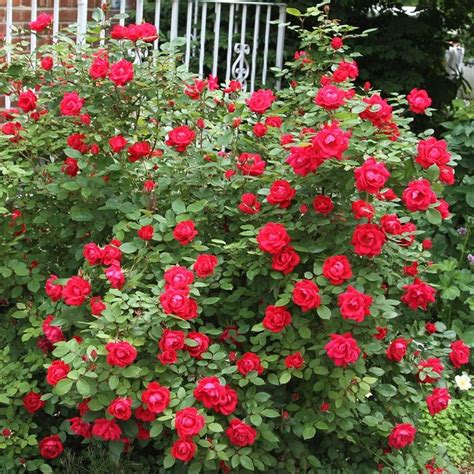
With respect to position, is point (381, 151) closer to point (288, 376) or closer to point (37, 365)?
point (288, 376)

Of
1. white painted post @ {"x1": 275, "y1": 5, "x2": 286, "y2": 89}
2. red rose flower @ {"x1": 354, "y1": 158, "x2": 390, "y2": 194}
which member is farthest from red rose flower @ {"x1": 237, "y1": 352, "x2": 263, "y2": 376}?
white painted post @ {"x1": 275, "y1": 5, "x2": 286, "y2": 89}

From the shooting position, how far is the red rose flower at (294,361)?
3.04m

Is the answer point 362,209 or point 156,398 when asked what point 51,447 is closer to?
point 156,398

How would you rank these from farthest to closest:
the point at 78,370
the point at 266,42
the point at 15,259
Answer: the point at 266,42 < the point at 15,259 < the point at 78,370

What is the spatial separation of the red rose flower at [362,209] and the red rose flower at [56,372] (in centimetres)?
102

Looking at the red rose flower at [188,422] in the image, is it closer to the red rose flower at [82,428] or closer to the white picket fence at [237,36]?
the red rose flower at [82,428]

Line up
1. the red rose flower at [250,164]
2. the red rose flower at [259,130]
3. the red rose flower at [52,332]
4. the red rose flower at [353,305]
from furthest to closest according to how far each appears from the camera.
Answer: the red rose flower at [259,130] → the red rose flower at [250,164] → the red rose flower at [52,332] → the red rose flower at [353,305]

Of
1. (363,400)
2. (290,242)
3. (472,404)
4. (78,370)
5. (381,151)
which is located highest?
(381,151)

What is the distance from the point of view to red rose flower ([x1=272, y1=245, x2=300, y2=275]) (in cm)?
300

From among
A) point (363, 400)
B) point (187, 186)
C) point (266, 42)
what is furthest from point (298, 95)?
point (266, 42)

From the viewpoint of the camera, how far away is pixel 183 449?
275 centimetres

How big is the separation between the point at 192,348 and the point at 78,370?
1.22 feet

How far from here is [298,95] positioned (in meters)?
3.87

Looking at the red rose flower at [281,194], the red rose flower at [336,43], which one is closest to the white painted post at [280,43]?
the red rose flower at [336,43]
